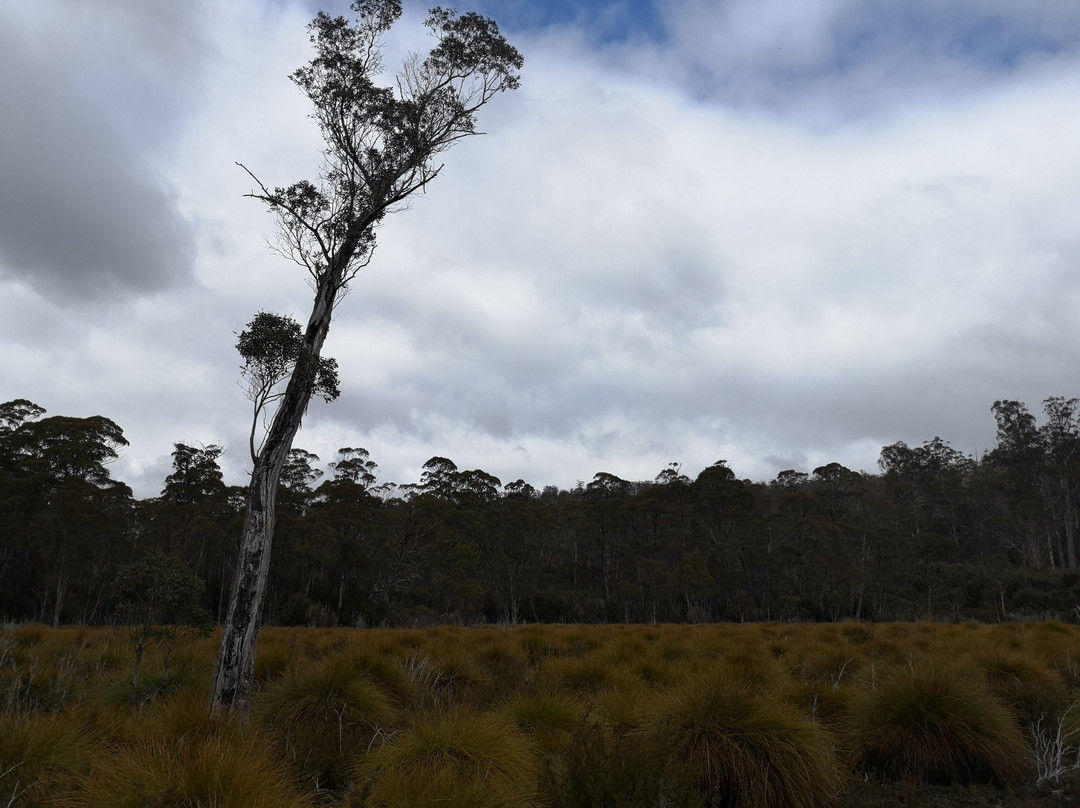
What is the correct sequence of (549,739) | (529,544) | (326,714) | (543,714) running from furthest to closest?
(529,544) < (326,714) < (543,714) < (549,739)

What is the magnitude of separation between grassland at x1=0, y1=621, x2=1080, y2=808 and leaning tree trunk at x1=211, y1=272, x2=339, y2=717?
640 mm

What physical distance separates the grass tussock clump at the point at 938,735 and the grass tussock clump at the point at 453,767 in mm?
3376

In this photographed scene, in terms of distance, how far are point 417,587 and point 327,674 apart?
3237cm

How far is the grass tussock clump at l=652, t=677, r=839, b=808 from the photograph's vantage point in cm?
476

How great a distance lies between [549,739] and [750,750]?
5.74 feet

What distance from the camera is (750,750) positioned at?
4.98 meters

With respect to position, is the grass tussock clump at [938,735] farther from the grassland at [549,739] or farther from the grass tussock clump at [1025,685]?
the grass tussock clump at [1025,685]

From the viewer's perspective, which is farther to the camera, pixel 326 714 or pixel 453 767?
pixel 326 714

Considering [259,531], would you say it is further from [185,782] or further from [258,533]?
[185,782]

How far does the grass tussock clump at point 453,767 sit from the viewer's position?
Answer: 12.9 feet

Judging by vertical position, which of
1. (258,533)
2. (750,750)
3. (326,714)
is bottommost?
(326,714)

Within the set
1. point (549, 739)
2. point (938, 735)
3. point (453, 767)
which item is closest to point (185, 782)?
point (453, 767)

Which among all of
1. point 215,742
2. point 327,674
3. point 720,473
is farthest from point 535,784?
point 720,473

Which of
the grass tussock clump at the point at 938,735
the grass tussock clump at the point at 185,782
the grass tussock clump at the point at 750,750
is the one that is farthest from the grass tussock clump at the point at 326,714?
the grass tussock clump at the point at 938,735
